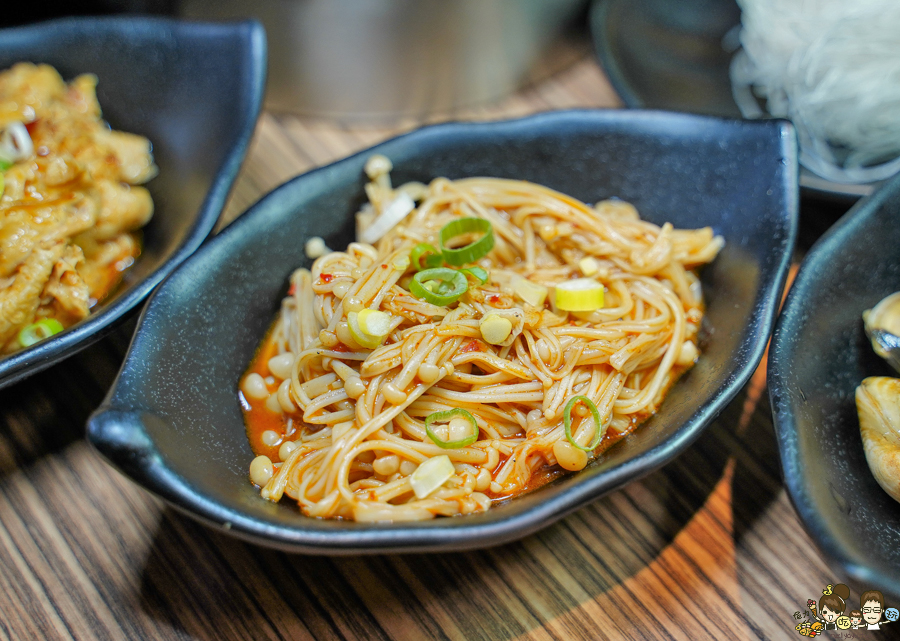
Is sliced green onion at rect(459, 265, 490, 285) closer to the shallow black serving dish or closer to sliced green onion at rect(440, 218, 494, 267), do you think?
sliced green onion at rect(440, 218, 494, 267)

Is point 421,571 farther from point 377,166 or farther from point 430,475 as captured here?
point 377,166

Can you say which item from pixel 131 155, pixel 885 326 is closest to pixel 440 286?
pixel 885 326

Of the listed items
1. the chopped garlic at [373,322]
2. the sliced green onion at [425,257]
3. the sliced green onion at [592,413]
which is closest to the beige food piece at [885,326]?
the sliced green onion at [592,413]

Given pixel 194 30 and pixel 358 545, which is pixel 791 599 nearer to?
pixel 358 545

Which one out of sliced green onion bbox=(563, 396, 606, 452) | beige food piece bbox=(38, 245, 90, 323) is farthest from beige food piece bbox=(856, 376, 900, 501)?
beige food piece bbox=(38, 245, 90, 323)

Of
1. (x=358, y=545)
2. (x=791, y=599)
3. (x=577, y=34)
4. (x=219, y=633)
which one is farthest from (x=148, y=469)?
(x=577, y=34)

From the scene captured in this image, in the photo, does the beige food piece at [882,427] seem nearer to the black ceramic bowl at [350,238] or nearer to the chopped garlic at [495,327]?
the black ceramic bowl at [350,238]
